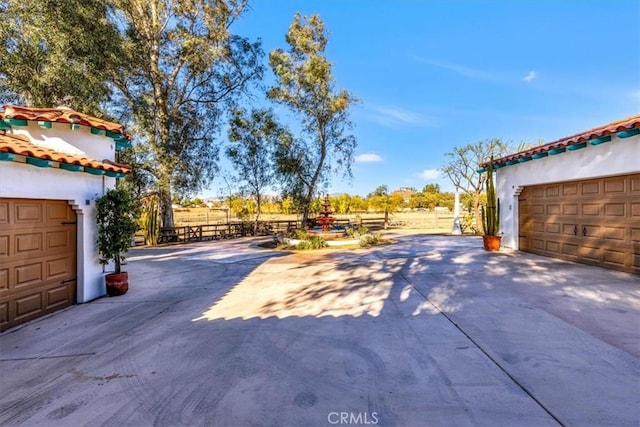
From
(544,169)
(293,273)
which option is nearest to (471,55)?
(544,169)

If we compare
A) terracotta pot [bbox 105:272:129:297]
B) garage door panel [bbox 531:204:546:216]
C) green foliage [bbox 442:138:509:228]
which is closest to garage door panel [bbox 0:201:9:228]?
terracotta pot [bbox 105:272:129:297]

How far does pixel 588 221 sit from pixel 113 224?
1034 cm

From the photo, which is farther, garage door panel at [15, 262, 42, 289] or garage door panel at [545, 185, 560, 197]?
garage door panel at [545, 185, 560, 197]

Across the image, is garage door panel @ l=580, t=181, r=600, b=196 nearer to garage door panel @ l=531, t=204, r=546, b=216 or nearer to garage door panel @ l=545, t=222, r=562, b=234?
garage door panel @ l=545, t=222, r=562, b=234

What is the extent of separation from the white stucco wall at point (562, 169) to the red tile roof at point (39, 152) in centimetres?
1007

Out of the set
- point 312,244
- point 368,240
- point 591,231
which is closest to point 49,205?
point 312,244

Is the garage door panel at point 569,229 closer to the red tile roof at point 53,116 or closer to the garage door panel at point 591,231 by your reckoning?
the garage door panel at point 591,231

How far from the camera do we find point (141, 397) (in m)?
2.52

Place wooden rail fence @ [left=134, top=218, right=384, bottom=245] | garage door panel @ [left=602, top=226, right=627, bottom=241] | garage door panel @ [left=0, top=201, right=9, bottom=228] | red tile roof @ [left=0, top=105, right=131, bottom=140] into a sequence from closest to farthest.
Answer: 1. garage door panel @ [left=0, top=201, right=9, bottom=228]
2. red tile roof @ [left=0, top=105, right=131, bottom=140]
3. garage door panel @ [left=602, top=226, right=627, bottom=241]
4. wooden rail fence @ [left=134, top=218, right=384, bottom=245]

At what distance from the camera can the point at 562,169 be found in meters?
8.23

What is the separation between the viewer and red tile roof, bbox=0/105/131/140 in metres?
4.78

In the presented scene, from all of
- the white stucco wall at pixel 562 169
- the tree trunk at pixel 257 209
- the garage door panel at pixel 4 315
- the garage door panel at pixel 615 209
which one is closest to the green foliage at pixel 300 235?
the tree trunk at pixel 257 209

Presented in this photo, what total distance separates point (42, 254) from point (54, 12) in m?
9.44

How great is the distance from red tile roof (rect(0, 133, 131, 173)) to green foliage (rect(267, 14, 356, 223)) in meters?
10.4
